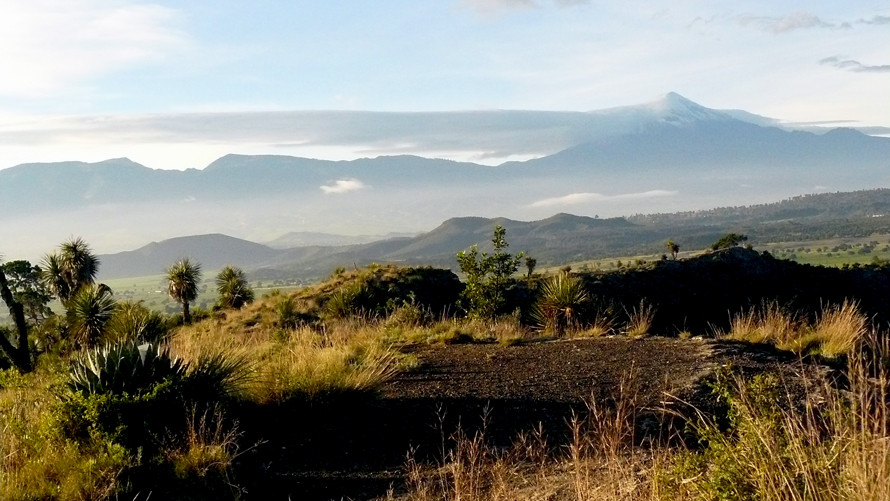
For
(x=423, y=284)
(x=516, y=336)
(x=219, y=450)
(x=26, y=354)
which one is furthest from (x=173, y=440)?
(x=423, y=284)

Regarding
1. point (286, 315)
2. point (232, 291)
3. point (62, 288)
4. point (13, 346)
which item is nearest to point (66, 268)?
point (62, 288)

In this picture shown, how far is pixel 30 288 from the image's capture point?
99.5 feet

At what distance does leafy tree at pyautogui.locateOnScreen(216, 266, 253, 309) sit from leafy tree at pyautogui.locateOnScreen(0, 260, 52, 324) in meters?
7.67

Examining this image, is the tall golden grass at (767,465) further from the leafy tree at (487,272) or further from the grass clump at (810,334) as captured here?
the leafy tree at (487,272)

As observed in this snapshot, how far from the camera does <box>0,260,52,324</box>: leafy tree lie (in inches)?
Answer: 1150

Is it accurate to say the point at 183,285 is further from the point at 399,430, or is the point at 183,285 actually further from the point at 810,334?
the point at 399,430

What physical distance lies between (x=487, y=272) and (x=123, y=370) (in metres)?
12.9

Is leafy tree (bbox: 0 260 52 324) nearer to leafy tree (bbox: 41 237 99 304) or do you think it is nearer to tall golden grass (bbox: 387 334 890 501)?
leafy tree (bbox: 41 237 99 304)

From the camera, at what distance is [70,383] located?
7.09 meters

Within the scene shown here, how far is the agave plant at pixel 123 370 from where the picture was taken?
6.93m

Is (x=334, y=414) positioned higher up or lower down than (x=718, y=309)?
higher up

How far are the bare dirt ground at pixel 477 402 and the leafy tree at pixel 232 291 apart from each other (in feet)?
87.8

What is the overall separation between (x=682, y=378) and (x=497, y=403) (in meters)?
2.27

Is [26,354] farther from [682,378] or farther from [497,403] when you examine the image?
[682,378]
